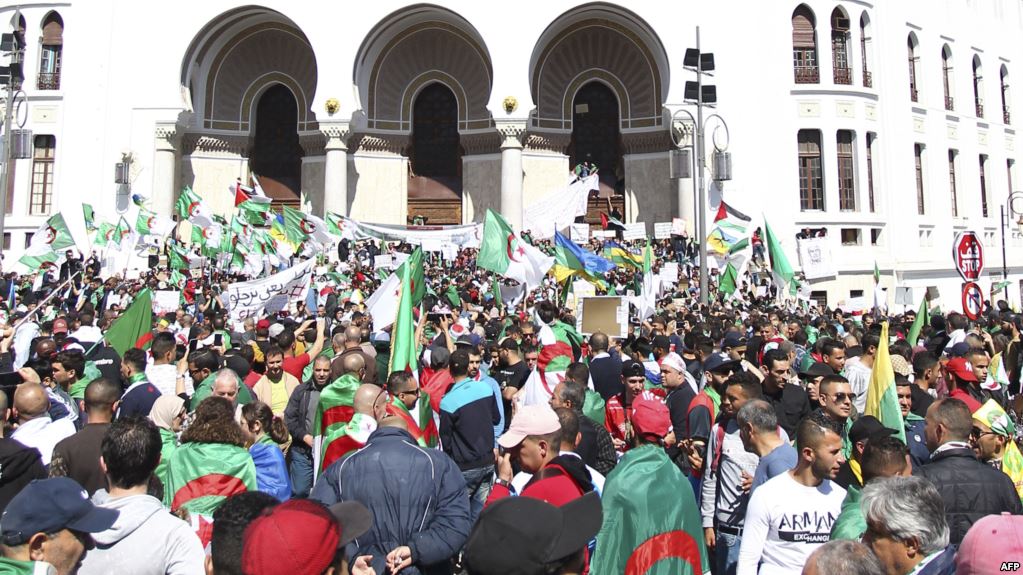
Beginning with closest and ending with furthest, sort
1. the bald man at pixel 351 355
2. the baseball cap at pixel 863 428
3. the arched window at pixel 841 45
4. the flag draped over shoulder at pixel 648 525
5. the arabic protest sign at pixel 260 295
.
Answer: the flag draped over shoulder at pixel 648 525
the baseball cap at pixel 863 428
the bald man at pixel 351 355
the arabic protest sign at pixel 260 295
the arched window at pixel 841 45

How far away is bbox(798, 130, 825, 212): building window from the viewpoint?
90.0 ft

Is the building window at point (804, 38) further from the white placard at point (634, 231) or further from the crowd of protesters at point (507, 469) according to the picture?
the crowd of protesters at point (507, 469)

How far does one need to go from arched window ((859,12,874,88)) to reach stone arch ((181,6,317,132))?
18.7m

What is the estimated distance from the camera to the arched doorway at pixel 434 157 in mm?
30281

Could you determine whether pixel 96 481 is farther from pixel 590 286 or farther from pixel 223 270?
pixel 223 270

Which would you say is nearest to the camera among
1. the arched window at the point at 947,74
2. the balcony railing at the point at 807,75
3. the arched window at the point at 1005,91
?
the balcony railing at the point at 807,75

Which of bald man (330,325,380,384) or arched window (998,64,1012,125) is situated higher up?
arched window (998,64,1012,125)

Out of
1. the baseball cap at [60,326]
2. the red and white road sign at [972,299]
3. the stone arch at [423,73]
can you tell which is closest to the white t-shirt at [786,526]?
the baseball cap at [60,326]

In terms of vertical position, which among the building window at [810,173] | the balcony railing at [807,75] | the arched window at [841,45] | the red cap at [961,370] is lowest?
the red cap at [961,370]

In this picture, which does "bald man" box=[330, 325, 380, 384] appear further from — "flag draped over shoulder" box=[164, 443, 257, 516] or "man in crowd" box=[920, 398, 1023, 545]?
"man in crowd" box=[920, 398, 1023, 545]

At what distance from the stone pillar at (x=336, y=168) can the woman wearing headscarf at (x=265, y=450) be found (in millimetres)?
22510

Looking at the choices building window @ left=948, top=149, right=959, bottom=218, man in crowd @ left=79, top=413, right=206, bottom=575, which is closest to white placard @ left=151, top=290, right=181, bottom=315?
man in crowd @ left=79, top=413, right=206, bottom=575

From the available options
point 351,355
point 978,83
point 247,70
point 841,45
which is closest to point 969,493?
point 351,355

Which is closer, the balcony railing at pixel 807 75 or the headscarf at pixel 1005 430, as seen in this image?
the headscarf at pixel 1005 430
